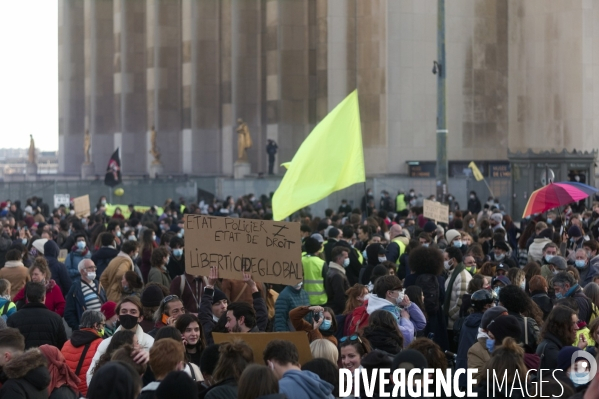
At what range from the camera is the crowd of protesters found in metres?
7.24

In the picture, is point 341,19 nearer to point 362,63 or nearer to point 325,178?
point 362,63

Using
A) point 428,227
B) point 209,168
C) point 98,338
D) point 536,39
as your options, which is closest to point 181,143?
point 209,168

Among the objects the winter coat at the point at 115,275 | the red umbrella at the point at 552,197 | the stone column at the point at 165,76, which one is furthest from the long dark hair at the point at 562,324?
the stone column at the point at 165,76

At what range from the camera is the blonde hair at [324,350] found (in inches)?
337

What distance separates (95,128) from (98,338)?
57847mm

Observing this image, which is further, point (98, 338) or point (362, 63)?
point (362, 63)

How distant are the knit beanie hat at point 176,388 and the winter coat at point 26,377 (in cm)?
121

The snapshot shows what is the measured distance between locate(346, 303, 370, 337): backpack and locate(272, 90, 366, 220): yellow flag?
379cm

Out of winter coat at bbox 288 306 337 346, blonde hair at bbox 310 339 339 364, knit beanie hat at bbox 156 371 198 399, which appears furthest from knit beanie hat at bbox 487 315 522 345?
knit beanie hat at bbox 156 371 198 399

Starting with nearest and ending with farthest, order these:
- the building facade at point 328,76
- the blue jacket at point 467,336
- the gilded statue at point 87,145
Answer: the blue jacket at point 467,336
the building facade at point 328,76
the gilded statue at point 87,145

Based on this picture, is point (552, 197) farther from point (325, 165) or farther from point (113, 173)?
point (113, 173)

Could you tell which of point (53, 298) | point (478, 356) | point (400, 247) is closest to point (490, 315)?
point (478, 356)

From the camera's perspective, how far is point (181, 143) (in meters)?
60.0

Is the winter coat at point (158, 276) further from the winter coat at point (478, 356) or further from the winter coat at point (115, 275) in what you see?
the winter coat at point (478, 356)
